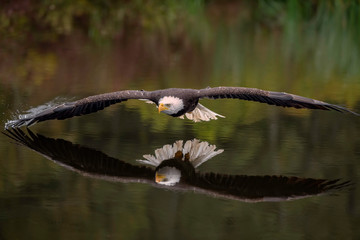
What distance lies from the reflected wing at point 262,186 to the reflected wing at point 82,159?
18.6 inches

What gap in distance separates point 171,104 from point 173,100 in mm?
41

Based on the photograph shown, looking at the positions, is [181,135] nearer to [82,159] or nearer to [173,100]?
[173,100]

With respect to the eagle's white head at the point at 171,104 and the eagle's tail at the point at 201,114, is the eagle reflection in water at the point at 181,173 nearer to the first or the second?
the eagle's white head at the point at 171,104

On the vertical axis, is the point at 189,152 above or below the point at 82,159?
above

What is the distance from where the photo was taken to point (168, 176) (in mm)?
6457

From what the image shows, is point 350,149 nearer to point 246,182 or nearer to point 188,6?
point 246,182

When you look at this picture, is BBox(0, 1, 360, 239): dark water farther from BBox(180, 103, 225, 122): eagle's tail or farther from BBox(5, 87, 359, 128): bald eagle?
BBox(5, 87, 359, 128): bald eagle

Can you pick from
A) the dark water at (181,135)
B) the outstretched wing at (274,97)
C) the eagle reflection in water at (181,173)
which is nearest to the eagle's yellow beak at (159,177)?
the eagle reflection in water at (181,173)

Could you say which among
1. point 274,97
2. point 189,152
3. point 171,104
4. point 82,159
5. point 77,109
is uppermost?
point 274,97

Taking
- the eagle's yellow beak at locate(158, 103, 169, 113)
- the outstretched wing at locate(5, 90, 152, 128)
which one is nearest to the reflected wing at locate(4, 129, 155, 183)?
the outstretched wing at locate(5, 90, 152, 128)

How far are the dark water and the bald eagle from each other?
0.20m

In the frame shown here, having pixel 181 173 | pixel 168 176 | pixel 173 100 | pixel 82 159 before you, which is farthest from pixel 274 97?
pixel 82 159

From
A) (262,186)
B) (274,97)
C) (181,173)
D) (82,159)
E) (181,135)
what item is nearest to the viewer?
(262,186)

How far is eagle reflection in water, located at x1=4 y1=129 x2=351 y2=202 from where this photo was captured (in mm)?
5996
